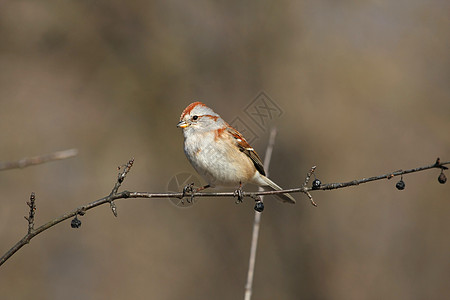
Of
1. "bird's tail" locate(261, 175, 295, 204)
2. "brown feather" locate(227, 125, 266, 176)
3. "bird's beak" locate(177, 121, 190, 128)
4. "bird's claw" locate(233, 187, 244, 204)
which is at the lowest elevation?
"bird's claw" locate(233, 187, 244, 204)

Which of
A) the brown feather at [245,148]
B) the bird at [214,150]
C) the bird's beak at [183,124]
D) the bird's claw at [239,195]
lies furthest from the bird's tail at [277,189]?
the bird's beak at [183,124]

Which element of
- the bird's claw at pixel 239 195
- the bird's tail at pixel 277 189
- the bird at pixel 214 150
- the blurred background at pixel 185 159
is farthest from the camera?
the blurred background at pixel 185 159

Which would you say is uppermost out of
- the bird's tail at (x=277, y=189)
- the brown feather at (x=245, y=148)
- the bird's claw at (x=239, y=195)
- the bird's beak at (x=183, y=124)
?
the brown feather at (x=245, y=148)

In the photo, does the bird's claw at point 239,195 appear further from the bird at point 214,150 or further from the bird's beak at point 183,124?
the bird's beak at point 183,124

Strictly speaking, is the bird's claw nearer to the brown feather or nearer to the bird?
the bird

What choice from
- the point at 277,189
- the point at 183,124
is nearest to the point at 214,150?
the point at 183,124

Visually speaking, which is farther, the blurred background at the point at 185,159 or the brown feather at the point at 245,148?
the blurred background at the point at 185,159

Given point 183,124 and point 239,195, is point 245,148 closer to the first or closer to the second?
point 183,124

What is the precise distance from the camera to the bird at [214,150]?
5039 millimetres

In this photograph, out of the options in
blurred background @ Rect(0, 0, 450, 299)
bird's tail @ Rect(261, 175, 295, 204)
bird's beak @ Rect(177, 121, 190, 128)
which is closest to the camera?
bird's beak @ Rect(177, 121, 190, 128)

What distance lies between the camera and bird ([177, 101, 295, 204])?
16.5ft

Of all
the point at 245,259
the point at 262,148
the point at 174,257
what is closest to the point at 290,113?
the point at 262,148

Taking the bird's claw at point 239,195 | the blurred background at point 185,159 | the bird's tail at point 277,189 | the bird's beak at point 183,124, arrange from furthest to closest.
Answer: the blurred background at point 185,159 < the bird's tail at point 277,189 < the bird's beak at point 183,124 < the bird's claw at point 239,195

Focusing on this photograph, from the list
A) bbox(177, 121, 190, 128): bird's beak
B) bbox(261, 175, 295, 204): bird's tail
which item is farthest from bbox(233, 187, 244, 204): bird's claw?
bbox(177, 121, 190, 128): bird's beak
